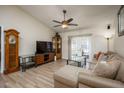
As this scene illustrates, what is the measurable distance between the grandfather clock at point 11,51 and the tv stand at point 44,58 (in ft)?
3.51

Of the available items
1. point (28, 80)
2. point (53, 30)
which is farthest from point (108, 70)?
point (53, 30)

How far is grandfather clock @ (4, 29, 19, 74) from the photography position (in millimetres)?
3867

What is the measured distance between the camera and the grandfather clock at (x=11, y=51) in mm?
3867

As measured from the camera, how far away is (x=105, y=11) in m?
4.09

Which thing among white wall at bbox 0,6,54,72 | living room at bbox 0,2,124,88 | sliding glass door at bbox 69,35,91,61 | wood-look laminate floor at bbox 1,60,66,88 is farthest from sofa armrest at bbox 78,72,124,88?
sliding glass door at bbox 69,35,91,61

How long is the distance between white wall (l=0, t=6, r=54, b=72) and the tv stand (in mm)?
639

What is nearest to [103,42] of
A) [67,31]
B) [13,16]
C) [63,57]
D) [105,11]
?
[105,11]

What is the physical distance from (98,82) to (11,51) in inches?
147

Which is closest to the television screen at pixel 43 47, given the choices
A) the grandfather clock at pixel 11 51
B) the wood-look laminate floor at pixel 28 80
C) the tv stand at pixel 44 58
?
the tv stand at pixel 44 58

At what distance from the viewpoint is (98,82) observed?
4.60 ft

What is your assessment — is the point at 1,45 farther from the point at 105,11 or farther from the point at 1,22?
the point at 105,11

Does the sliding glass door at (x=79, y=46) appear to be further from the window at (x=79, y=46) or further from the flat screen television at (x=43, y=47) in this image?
the flat screen television at (x=43, y=47)

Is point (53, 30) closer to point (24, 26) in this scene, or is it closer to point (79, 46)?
point (79, 46)
